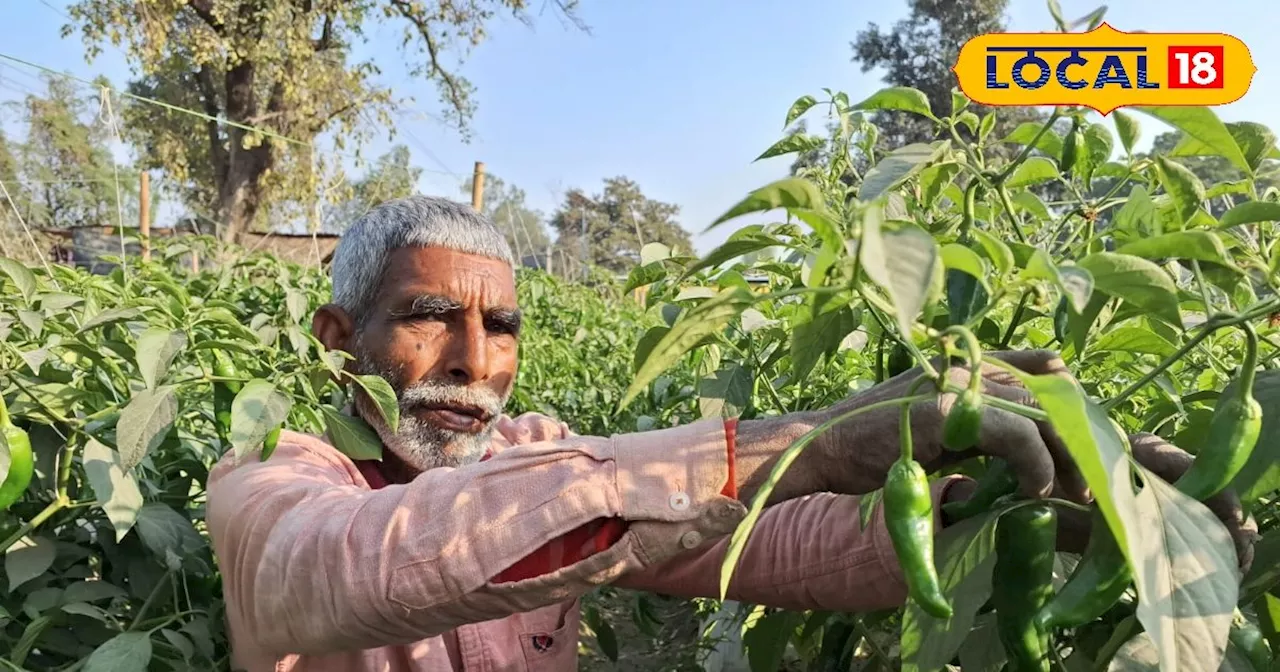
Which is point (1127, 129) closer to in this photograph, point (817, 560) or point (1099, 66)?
point (1099, 66)

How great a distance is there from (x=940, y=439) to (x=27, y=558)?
940mm

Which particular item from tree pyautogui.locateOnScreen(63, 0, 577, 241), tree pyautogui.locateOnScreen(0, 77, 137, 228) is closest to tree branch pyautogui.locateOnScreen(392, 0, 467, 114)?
tree pyautogui.locateOnScreen(63, 0, 577, 241)

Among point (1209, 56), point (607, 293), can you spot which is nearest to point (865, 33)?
point (607, 293)

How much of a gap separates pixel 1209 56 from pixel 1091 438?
107 centimetres

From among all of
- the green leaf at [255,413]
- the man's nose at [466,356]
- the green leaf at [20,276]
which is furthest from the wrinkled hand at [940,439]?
the green leaf at [20,276]

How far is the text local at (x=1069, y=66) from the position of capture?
92 centimetres

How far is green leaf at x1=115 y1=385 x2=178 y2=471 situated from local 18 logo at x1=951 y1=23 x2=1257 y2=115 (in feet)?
2.50

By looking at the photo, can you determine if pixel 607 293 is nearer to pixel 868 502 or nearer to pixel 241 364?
pixel 241 364

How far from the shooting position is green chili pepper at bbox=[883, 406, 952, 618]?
0.50m

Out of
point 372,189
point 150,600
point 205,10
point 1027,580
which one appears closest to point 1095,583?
point 1027,580

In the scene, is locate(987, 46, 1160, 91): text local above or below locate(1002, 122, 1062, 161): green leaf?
above

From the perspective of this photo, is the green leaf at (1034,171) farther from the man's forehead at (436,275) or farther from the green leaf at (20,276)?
the green leaf at (20,276)

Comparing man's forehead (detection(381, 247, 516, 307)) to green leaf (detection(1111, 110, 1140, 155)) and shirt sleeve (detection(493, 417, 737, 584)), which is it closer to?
shirt sleeve (detection(493, 417, 737, 584))

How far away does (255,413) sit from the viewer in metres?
0.79
